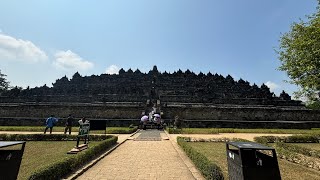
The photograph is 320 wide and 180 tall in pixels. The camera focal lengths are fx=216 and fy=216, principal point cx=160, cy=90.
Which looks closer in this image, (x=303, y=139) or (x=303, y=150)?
(x=303, y=150)

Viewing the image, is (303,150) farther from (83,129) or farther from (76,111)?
(76,111)

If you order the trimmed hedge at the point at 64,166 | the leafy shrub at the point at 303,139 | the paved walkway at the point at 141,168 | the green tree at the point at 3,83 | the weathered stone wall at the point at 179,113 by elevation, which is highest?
the green tree at the point at 3,83

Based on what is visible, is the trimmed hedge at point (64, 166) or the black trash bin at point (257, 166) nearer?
the black trash bin at point (257, 166)

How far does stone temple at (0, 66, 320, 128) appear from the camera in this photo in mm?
27234

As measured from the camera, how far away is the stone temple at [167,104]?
2723cm

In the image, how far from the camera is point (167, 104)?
105 ft

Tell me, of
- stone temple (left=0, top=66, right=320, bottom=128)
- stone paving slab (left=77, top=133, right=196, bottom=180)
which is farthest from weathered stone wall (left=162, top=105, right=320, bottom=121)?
stone paving slab (left=77, top=133, right=196, bottom=180)

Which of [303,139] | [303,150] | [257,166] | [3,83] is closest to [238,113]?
[303,139]

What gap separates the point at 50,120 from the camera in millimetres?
16562

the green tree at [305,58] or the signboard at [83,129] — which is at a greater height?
the green tree at [305,58]

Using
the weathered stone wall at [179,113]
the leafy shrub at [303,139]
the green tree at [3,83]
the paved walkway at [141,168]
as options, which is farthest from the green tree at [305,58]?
the green tree at [3,83]

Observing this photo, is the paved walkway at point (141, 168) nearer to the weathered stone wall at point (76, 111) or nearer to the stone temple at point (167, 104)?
the stone temple at point (167, 104)

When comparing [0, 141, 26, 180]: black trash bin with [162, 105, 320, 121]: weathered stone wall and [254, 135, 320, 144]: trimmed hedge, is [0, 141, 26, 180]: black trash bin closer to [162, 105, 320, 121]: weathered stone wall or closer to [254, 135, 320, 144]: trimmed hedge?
[254, 135, 320, 144]: trimmed hedge

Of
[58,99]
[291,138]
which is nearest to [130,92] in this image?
[58,99]
